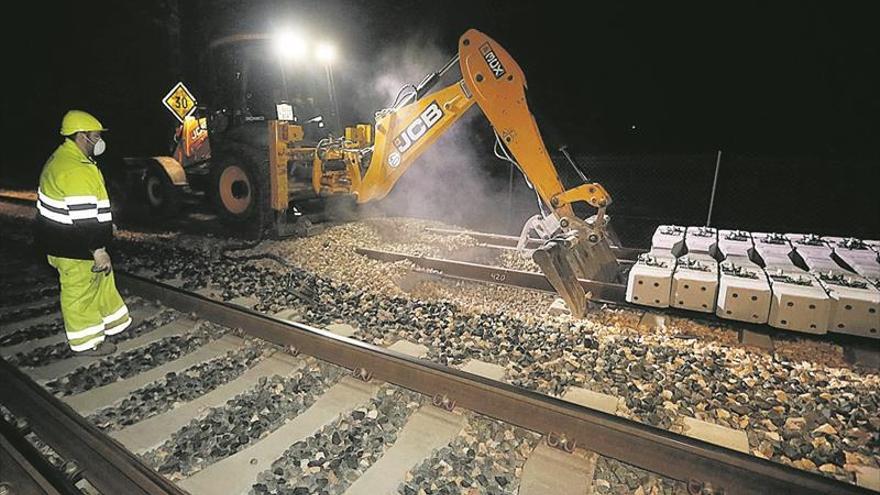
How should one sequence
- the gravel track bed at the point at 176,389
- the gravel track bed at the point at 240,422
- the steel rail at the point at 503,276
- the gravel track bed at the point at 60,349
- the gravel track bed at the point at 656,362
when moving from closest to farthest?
the gravel track bed at the point at 240,422 → the gravel track bed at the point at 656,362 → the gravel track bed at the point at 176,389 → the gravel track bed at the point at 60,349 → the steel rail at the point at 503,276

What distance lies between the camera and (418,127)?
658 cm

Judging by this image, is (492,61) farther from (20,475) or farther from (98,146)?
(20,475)

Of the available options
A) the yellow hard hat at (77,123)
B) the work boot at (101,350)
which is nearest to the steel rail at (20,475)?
the work boot at (101,350)

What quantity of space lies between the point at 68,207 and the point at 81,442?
2263 millimetres

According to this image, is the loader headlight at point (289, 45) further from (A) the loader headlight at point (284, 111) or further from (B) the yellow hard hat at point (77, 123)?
(B) the yellow hard hat at point (77, 123)

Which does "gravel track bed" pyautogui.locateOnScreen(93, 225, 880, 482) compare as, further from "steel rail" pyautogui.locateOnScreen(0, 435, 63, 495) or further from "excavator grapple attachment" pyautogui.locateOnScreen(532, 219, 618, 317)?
"steel rail" pyautogui.locateOnScreen(0, 435, 63, 495)

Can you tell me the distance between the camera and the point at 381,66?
15.4m

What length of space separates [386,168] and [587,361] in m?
4.55

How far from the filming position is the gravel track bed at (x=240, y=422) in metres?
2.69

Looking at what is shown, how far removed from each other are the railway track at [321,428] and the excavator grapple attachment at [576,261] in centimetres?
169

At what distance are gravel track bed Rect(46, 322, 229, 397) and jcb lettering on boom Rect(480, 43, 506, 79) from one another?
411 centimetres

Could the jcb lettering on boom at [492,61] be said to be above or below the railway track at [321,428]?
above

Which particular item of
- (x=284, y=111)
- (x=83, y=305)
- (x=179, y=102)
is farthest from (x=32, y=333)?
(x=179, y=102)

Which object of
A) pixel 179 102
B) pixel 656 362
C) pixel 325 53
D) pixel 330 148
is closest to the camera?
pixel 656 362
